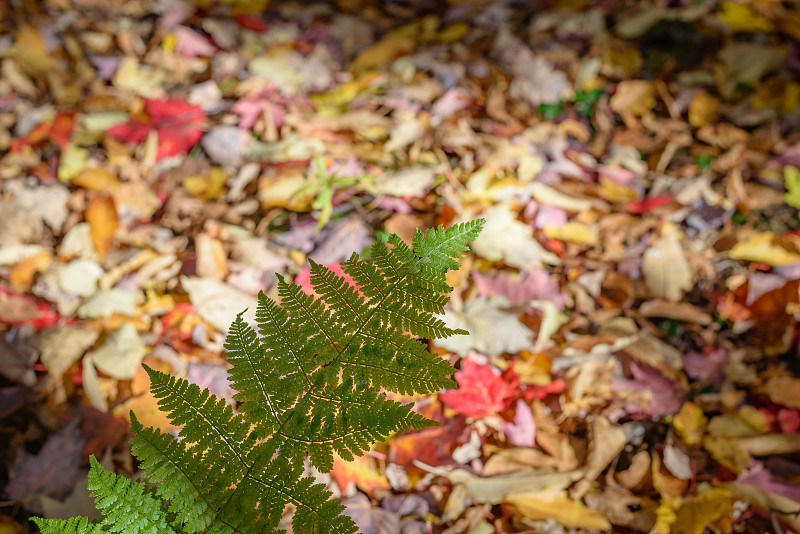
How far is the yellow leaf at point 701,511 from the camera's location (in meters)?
1.40

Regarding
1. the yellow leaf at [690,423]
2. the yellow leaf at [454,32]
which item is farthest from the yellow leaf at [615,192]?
the yellow leaf at [454,32]

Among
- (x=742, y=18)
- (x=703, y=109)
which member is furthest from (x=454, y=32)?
(x=742, y=18)

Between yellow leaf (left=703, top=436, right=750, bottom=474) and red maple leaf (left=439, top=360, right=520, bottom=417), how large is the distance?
57 centimetres

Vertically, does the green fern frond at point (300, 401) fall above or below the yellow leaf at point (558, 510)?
above

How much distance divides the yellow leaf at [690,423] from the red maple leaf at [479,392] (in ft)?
1.60

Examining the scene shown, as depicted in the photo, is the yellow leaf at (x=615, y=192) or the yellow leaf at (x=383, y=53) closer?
the yellow leaf at (x=615, y=192)

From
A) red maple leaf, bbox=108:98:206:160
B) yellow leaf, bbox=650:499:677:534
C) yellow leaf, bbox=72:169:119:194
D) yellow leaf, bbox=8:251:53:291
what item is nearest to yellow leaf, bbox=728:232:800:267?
yellow leaf, bbox=650:499:677:534

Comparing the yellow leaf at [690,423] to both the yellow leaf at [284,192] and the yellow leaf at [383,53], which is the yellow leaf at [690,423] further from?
the yellow leaf at [383,53]

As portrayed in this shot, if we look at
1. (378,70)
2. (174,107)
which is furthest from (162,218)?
(378,70)

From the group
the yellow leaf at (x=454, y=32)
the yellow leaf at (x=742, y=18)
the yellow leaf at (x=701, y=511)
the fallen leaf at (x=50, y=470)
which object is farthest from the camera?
the yellow leaf at (x=454, y=32)

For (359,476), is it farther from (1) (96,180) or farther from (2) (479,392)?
(1) (96,180)

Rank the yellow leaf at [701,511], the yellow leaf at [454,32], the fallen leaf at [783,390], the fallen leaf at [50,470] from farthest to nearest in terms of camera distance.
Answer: the yellow leaf at [454,32] < the fallen leaf at [783,390] < the fallen leaf at [50,470] < the yellow leaf at [701,511]

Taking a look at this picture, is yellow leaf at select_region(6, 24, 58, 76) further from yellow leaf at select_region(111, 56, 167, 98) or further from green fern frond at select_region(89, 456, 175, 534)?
green fern frond at select_region(89, 456, 175, 534)

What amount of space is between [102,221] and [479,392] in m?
1.59
